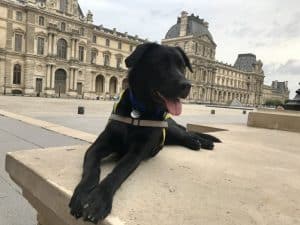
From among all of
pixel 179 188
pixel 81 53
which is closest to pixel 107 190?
pixel 179 188

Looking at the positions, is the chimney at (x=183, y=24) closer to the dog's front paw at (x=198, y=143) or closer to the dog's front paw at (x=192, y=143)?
the dog's front paw at (x=198, y=143)

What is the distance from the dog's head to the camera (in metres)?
2.27

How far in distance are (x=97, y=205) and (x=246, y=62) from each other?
129m

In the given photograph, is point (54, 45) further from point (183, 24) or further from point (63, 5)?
point (183, 24)

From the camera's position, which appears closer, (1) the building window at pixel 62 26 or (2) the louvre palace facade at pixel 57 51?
(2) the louvre palace facade at pixel 57 51

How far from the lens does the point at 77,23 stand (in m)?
58.9

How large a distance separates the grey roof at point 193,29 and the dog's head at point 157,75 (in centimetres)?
9048

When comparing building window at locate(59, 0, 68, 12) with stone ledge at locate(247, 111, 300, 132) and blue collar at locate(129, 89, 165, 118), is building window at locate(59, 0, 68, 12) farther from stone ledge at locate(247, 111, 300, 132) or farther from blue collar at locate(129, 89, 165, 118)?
blue collar at locate(129, 89, 165, 118)

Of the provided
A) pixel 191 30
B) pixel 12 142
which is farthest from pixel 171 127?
Answer: pixel 191 30

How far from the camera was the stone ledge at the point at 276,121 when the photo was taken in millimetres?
6754

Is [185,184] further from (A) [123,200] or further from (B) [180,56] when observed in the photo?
(B) [180,56]

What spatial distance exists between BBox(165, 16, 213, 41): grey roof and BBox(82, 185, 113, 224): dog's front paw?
300ft

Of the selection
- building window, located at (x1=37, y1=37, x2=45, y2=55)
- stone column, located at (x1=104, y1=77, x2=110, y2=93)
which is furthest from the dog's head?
stone column, located at (x1=104, y1=77, x2=110, y2=93)

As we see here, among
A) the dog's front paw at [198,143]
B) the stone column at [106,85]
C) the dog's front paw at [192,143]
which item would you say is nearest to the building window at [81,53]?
the stone column at [106,85]
